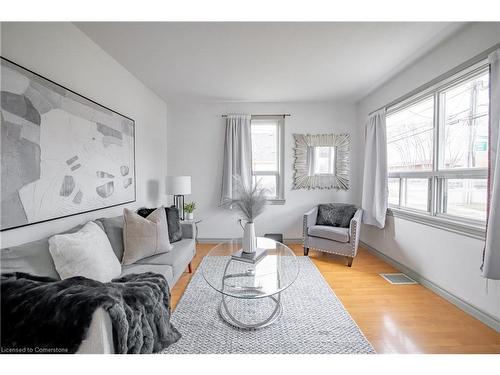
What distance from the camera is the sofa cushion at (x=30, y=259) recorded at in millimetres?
1183

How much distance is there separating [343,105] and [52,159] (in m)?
4.09

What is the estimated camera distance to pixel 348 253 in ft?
9.52

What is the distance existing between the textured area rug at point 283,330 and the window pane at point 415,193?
1547 millimetres

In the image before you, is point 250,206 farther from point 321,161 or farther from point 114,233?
point 321,161

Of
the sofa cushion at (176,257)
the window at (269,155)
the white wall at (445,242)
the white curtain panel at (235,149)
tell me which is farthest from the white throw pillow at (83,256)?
the white wall at (445,242)

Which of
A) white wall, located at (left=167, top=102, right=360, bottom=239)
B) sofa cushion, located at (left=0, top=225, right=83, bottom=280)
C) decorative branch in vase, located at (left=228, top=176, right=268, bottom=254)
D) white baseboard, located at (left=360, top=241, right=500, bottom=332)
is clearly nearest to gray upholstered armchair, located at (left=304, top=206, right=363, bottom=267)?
white baseboard, located at (left=360, top=241, right=500, bottom=332)

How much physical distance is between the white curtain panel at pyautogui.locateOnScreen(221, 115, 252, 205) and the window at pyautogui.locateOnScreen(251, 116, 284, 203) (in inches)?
7.7

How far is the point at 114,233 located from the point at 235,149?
232cm

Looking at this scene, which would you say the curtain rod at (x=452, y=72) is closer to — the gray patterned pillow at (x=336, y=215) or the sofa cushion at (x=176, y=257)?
the gray patterned pillow at (x=336, y=215)

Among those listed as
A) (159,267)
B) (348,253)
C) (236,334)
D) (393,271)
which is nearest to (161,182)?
(159,267)

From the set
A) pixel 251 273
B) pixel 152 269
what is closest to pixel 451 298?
pixel 251 273

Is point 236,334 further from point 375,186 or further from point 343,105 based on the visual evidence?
point 343,105

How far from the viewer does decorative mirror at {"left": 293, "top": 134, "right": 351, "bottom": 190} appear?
3820mm

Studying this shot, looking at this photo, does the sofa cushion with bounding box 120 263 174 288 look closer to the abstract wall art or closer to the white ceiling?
the abstract wall art
